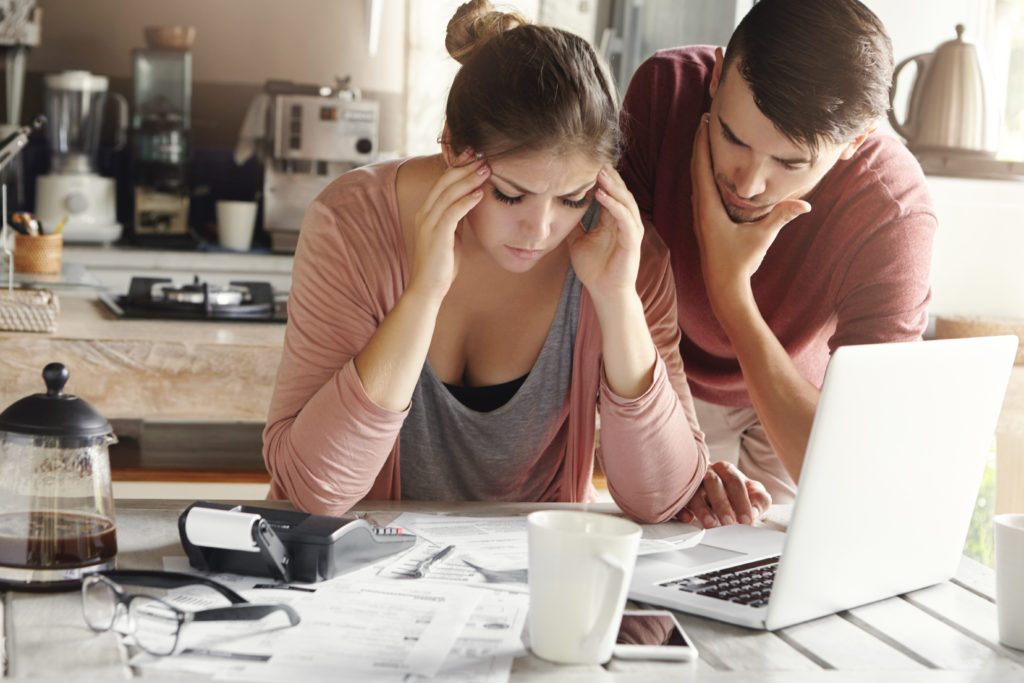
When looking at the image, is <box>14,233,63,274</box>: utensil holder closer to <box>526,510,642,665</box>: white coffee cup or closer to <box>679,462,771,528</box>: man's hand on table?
<box>679,462,771,528</box>: man's hand on table

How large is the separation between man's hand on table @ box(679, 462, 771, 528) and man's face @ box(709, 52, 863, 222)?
1.26 feet

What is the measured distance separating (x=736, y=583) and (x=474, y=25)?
0.76 m

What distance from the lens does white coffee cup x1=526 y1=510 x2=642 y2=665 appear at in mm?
809

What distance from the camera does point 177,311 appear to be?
2.48 m

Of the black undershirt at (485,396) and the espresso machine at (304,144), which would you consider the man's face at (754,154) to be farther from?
the espresso machine at (304,144)

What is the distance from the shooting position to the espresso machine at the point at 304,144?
358cm

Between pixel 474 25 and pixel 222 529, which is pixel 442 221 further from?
pixel 222 529

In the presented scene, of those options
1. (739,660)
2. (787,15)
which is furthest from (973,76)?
(739,660)

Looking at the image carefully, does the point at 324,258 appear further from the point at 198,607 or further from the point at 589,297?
the point at 198,607

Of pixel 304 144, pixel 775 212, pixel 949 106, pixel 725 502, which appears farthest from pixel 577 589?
pixel 304 144

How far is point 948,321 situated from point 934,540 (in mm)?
1573

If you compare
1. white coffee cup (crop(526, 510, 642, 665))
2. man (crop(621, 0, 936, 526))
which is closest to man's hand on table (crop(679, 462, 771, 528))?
man (crop(621, 0, 936, 526))

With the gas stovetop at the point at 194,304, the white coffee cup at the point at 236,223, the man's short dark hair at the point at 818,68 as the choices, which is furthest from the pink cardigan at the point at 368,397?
the white coffee cup at the point at 236,223

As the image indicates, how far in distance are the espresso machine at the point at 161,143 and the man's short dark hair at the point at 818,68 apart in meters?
2.69
